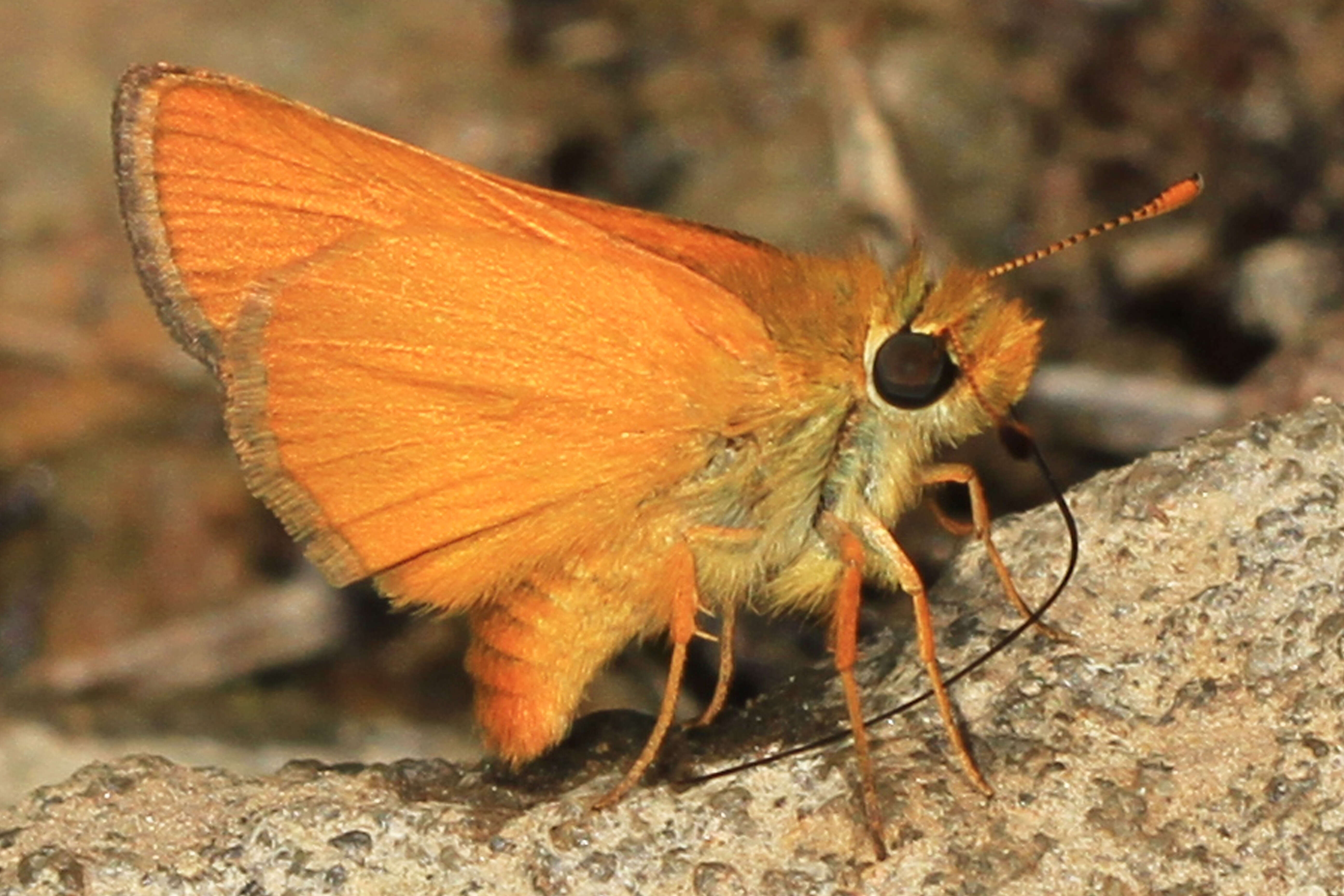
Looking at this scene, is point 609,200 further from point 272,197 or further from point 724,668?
point 724,668

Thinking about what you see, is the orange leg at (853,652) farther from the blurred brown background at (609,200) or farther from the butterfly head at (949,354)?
the blurred brown background at (609,200)

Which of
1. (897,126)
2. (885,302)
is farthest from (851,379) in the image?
(897,126)

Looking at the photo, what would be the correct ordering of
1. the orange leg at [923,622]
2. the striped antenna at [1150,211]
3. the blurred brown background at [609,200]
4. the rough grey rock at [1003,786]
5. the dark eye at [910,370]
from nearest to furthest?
1. the rough grey rock at [1003,786]
2. the orange leg at [923,622]
3. the dark eye at [910,370]
4. the striped antenna at [1150,211]
5. the blurred brown background at [609,200]

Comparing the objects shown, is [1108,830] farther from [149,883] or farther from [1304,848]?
[149,883]

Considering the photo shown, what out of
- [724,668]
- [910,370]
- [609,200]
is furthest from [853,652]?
[609,200]

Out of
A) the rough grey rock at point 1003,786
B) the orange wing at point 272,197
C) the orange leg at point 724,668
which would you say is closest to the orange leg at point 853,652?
the rough grey rock at point 1003,786

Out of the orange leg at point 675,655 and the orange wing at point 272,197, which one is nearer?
the orange leg at point 675,655

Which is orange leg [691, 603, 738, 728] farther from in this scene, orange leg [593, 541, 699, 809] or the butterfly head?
the butterfly head
